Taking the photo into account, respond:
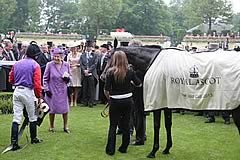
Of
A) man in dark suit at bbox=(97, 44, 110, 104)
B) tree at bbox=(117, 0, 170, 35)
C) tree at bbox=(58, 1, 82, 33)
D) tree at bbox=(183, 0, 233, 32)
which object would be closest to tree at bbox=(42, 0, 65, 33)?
tree at bbox=(58, 1, 82, 33)

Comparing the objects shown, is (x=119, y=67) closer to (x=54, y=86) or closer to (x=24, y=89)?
(x=24, y=89)

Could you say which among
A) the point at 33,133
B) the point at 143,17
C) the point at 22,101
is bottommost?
the point at 33,133

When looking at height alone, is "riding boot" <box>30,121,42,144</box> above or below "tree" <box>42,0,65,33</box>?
below

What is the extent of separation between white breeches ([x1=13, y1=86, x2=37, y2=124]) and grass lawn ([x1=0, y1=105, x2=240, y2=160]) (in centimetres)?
66

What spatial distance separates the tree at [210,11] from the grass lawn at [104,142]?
46.1 m

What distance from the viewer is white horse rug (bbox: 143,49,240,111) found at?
6.23 metres

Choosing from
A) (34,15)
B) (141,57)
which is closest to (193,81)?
(141,57)

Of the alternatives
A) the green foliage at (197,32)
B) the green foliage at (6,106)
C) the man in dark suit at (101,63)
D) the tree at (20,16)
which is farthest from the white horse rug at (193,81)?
the tree at (20,16)

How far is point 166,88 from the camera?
6613 mm

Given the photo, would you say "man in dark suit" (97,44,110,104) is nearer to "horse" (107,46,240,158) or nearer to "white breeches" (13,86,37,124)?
"horse" (107,46,240,158)

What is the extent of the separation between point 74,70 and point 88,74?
472mm

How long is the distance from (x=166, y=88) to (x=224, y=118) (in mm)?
4215

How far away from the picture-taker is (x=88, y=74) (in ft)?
42.9

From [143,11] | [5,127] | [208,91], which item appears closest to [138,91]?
[208,91]
